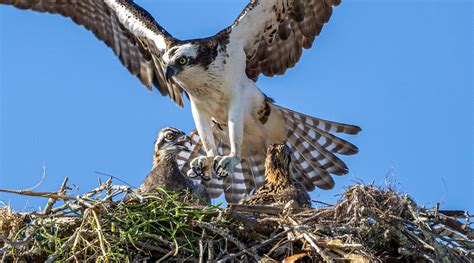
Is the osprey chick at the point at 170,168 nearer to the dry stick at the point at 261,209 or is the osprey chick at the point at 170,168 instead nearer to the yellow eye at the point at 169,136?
the yellow eye at the point at 169,136

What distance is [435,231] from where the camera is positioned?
8117mm

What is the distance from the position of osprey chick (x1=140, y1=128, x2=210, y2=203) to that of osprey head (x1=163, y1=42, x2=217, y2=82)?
611 mm

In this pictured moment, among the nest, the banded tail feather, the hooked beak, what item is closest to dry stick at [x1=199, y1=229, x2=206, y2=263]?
the nest

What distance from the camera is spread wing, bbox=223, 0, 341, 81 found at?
1095cm

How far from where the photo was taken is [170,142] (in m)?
10.3

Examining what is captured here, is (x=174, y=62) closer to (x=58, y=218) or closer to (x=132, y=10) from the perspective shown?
(x=132, y=10)

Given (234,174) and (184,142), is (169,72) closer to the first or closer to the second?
(184,142)

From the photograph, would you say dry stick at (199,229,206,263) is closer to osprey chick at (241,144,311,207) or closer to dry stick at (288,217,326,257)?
dry stick at (288,217,326,257)

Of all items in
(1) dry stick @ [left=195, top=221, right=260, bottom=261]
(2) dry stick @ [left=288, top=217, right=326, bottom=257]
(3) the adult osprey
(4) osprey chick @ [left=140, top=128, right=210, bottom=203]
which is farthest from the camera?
(3) the adult osprey

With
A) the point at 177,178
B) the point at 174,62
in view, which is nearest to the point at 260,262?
the point at 177,178

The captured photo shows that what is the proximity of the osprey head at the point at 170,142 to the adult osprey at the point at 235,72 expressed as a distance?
1.36 ft

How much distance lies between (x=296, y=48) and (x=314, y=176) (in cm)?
139

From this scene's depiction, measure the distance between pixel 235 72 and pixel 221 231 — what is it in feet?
11.4

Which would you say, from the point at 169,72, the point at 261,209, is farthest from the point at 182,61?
the point at 261,209
